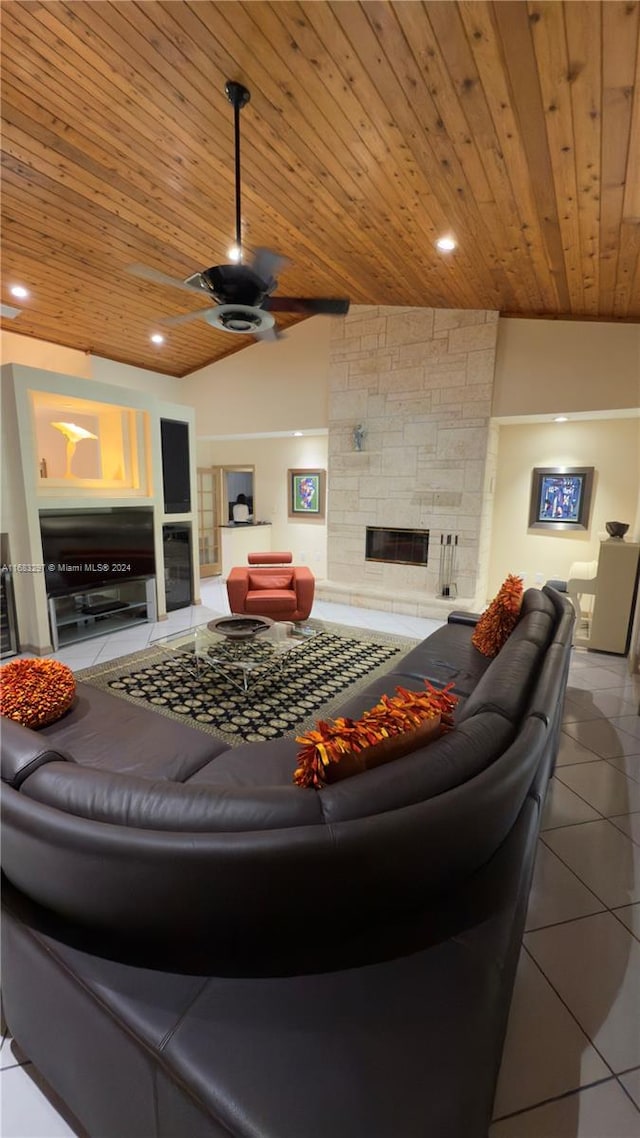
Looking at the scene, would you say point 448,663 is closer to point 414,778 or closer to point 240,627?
point 240,627

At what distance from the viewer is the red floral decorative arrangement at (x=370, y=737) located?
1154 millimetres

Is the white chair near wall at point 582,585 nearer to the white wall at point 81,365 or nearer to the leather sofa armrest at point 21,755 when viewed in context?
the leather sofa armrest at point 21,755

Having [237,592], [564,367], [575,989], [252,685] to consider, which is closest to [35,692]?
[252,685]

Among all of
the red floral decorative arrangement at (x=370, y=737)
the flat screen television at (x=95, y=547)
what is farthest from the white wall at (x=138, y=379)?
the red floral decorative arrangement at (x=370, y=737)

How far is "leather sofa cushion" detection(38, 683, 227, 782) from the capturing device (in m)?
1.94

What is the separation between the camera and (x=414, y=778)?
113 cm

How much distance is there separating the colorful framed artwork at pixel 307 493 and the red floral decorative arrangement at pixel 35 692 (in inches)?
229

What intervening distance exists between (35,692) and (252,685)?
1.56m

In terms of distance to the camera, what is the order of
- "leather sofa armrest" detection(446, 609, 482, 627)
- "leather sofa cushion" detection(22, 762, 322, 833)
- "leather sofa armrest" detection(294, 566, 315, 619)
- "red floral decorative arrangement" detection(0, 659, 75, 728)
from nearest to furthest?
"leather sofa cushion" detection(22, 762, 322, 833)
"red floral decorative arrangement" detection(0, 659, 75, 728)
"leather sofa armrest" detection(446, 609, 482, 627)
"leather sofa armrest" detection(294, 566, 315, 619)

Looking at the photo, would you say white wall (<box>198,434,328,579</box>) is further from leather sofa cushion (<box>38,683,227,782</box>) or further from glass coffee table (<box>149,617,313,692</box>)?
leather sofa cushion (<box>38,683,227,782</box>)

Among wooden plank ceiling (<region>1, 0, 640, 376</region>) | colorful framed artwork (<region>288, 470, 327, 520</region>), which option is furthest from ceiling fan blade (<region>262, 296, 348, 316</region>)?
colorful framed artwork (<region>288, 470, 327, 520</region>)

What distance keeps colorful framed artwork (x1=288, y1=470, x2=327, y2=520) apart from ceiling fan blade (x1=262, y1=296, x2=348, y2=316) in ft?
15.9

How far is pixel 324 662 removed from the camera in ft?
13.0

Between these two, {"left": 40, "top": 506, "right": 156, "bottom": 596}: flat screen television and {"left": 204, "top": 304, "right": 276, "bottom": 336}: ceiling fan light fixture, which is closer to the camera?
{"left": 204, "top": 304, "right": 276, "bottom": 336}: ceiling fan light fixture
